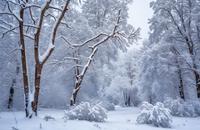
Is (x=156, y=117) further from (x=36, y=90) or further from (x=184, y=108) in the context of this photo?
(x=184, y=108)

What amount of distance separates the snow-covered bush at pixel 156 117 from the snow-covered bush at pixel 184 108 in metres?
5.79

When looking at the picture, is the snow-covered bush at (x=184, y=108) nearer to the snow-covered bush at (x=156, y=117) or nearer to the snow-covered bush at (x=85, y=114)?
the snow-covered bush at (x=156, y=117)

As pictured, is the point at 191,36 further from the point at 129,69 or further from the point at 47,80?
the point at 129,69

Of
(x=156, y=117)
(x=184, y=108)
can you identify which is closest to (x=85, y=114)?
(x=156, y=117)

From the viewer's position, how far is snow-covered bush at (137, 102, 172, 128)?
34.1 ft

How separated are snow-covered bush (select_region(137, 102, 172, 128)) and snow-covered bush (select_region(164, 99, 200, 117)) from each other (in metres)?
5.79

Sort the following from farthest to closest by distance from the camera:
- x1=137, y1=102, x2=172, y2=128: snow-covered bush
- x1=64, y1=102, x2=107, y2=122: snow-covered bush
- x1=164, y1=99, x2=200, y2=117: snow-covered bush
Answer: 1. x1=164, y1=99, x2=200, y2=117: snow-covered bush
2. x1=64, y1=102, x2=107, y2=122: snow-covered bush
3. x1=137, y1=102, x2=172, y2=128: snow-covered bush

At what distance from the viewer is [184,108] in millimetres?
16281

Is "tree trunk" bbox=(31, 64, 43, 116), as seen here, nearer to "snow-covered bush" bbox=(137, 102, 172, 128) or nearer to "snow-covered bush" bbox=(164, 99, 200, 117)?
"snow-covered bush" bbox=(137, 102, 172, 128)

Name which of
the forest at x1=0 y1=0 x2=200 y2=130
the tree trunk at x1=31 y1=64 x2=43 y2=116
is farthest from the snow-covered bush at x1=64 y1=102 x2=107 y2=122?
the forest at x1=0 y1=0 x2=200 y2=130

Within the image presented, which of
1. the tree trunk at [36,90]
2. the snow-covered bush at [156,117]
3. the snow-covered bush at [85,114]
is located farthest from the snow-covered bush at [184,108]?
the tree trunk at [36,90]

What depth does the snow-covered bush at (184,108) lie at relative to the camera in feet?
52.7

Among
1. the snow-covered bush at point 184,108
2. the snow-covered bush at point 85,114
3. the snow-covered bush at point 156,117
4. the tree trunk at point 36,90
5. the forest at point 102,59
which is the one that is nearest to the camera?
the tree trunk at point 36,90

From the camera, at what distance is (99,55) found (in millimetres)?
24469
